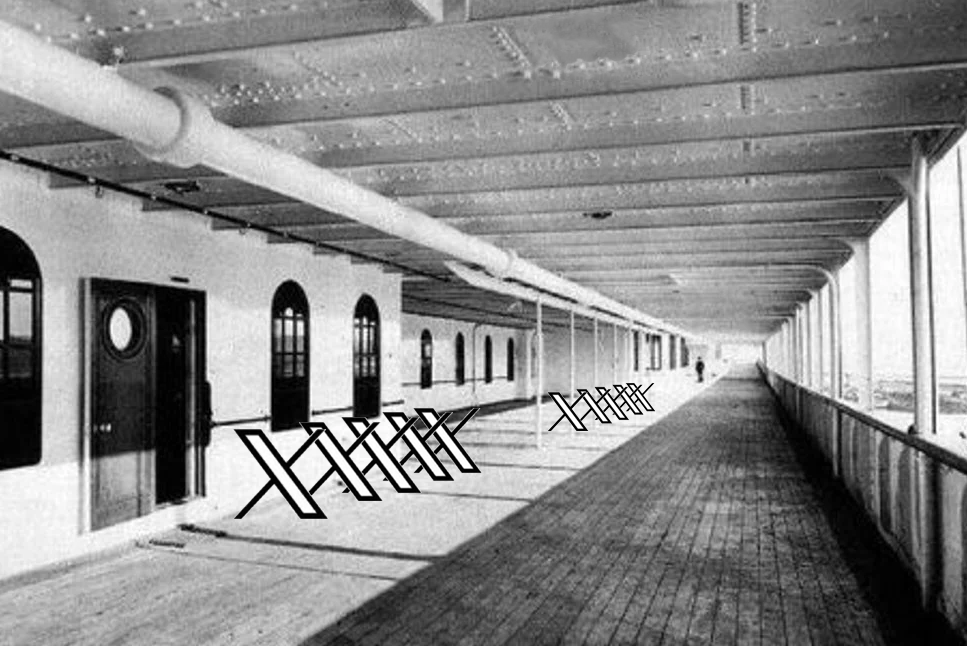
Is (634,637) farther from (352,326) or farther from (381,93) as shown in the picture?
(352,326)

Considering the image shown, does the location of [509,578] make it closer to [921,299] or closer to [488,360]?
[921,299]

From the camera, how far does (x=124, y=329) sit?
6.65m

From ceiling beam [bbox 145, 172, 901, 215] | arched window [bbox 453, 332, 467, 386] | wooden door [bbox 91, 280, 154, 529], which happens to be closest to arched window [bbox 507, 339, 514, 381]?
arched window [bbox 453, 332, 467, 386]

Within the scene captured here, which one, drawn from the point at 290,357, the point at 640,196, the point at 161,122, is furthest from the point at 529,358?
the point at 161,122

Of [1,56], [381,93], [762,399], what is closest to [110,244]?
[381,93]

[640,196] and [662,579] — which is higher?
[640,196]

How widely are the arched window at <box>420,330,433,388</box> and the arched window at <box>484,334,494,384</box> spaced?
4.58 meters

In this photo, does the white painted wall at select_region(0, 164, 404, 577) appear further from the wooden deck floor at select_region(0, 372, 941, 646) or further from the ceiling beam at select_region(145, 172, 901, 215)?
the ceiling beam at select_region(145, 172, 901, 215)

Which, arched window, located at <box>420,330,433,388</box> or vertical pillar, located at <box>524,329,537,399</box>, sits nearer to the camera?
arched window, located at <box>420,330,433,388</box>

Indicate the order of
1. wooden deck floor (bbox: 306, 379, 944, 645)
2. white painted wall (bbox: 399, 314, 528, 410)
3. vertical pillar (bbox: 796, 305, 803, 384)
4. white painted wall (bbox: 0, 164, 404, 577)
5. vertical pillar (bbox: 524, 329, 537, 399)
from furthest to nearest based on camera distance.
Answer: vertical pillar (bbox: 524, 329, 537, 399) < vertical pillar (bbox: 796, 305, 803, 384) < white painted wall (bbox: 399, 314, 528, 410) < white painted wall (bbox: 0, 164, 404, 577) < wooden deck floor (bbox: 306, 379, 944, 645)

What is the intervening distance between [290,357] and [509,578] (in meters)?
4.38

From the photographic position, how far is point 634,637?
14.4ft

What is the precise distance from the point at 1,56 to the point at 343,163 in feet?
9.48

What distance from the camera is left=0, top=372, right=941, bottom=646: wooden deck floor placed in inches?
178
